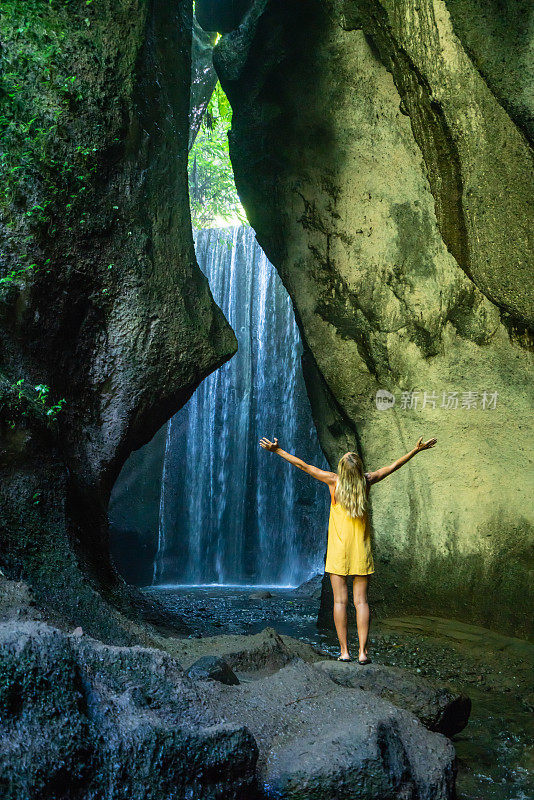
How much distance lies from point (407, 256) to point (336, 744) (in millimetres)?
5552

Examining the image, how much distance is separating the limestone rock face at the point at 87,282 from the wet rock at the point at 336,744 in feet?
5.86

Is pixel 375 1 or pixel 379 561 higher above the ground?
pixel 375 1

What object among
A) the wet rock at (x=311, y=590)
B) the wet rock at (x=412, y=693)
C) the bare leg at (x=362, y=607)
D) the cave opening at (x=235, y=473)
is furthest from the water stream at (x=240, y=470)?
the wet rock at (x=412, y=693)

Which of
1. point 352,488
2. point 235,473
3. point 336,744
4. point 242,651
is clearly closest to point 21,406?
point 242,651

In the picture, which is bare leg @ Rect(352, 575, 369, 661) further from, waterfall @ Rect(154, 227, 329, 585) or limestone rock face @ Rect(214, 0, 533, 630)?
waterfall @ Rect(154, 227, 329, 585)

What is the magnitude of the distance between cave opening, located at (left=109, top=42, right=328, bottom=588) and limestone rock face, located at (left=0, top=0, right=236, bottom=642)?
706cm

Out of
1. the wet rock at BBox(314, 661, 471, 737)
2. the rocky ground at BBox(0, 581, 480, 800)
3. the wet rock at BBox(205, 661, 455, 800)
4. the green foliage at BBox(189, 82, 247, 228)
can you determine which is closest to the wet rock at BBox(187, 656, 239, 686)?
the rocky ground at BBox(0, 581, 480, 800)

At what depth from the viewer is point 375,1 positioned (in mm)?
5582

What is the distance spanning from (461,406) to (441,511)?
114 cm

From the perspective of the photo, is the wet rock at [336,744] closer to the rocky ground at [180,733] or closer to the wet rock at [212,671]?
the rocky ground at [180,733]

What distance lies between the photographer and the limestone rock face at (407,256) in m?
5.29

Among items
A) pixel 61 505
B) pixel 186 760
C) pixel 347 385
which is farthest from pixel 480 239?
pixel 186 760

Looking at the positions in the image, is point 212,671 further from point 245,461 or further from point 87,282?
point 245,461

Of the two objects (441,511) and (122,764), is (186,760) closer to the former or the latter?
(122,764)
